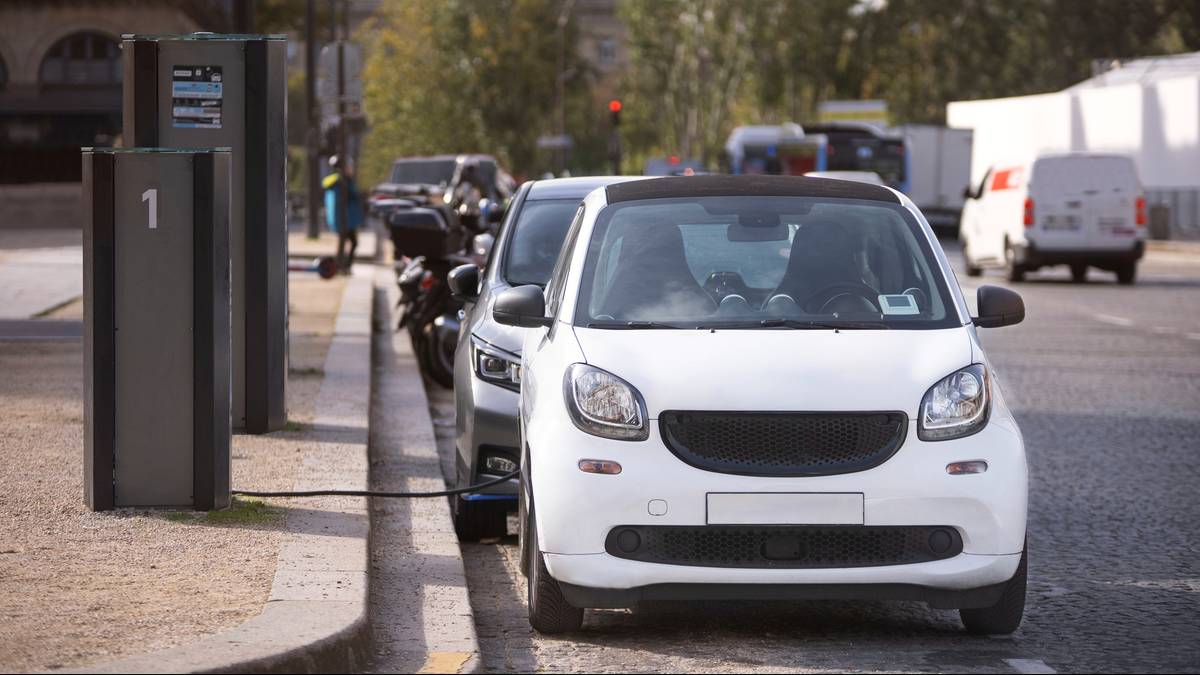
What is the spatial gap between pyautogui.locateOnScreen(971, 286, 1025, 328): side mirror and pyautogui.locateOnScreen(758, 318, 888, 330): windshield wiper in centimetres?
54

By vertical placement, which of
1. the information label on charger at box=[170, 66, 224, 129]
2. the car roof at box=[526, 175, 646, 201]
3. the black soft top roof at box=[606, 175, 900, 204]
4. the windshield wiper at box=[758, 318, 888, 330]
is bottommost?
the windshield wiper at box=[758, 318, 888, 330]

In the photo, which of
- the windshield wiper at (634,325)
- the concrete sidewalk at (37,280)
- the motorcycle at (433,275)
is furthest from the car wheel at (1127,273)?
the windshield wiper at (634,325)

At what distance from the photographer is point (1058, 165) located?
98.8 feet

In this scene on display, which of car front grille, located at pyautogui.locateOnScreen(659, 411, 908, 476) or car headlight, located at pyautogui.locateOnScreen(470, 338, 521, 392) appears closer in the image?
car front grille, located at pyautogui.locateOnScreen(659, 411, 908, 476)

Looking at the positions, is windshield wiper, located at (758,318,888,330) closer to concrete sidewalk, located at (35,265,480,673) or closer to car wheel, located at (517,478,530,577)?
car wheel, located at (517,478,530,577)

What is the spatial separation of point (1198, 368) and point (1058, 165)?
44.7 feet

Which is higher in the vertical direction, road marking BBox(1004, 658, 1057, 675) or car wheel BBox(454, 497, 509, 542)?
road marking BBox(1004, 658, 1057, 675)

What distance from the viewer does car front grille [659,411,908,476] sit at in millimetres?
6324

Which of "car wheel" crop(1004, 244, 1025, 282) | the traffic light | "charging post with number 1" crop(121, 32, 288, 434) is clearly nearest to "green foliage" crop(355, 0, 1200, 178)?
the traffic light

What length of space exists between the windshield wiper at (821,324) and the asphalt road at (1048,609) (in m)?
0.99

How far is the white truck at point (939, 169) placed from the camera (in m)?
56.1

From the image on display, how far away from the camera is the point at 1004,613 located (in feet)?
21.5

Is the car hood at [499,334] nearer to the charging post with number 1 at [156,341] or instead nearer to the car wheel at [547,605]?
the charging post with number 1 at [156,341]

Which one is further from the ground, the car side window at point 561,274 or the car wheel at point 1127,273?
the car side window at point 561,274
